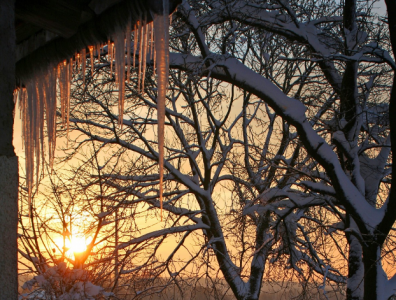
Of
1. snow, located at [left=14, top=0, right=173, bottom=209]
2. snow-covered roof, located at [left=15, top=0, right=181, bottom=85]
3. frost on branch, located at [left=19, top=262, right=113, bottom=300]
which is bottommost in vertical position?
frost on branch, located at [left=19, top=262, right=113, bottom=300]

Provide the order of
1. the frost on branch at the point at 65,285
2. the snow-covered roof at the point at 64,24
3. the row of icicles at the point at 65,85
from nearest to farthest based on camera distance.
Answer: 1. the snow-covered roof at the point at 64,24
2. the row of icicles at the point at 65,85
3. the frost on branch at the point at 65,285

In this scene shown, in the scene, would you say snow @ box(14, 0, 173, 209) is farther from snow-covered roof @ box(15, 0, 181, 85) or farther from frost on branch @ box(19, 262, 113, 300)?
frost on branch @ box(19, 262, 113, 300)

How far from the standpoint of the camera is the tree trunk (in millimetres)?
2271

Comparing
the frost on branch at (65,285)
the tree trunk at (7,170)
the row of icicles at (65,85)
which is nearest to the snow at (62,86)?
the row of icicles at (65,85)

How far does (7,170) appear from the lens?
2.40 meters

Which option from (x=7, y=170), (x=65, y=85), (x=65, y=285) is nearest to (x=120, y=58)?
(x=65, y=85)

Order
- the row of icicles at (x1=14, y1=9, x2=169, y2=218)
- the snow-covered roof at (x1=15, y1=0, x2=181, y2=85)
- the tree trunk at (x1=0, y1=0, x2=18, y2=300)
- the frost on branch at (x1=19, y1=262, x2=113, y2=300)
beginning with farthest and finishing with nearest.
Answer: the frost on branch at (x1=19, y1=262, x2=113, y2=300) → the row of icicles at (x1=14, y1=9, x2=169, y2=218) → the snow-covered roof at (x1=15, y1=0, x2=181, y2=85) → the tree trunk at (x1=0, y1=0, x2=18, y2=300)

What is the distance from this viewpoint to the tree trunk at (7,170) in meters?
2.27

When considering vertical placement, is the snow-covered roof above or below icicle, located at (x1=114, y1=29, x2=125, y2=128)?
above

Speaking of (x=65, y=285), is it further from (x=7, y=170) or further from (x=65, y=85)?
(x=7, y=170)

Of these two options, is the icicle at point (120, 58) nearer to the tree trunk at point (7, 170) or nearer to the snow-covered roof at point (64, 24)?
the snow-covered roof at point (64, 24)

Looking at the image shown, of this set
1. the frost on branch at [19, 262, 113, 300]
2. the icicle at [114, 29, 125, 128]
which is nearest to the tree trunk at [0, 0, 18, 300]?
the icicle at [114, 29, 125, 128]

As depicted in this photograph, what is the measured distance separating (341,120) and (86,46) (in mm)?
5961

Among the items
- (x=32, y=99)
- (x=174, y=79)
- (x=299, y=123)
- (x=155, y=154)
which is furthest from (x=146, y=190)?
(x=32, y=99)
